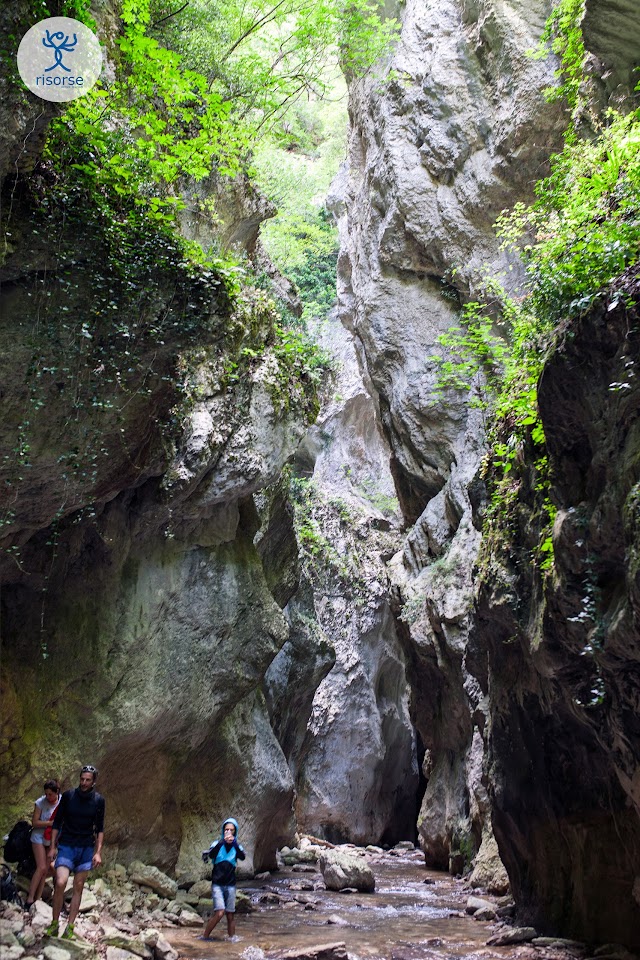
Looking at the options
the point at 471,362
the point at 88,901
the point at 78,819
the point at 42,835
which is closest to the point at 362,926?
the point at 88,901

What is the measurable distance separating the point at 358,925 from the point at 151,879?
3.11 meters

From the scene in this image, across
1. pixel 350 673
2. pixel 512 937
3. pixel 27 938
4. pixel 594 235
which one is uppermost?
pixel 594 235

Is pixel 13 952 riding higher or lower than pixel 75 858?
lower

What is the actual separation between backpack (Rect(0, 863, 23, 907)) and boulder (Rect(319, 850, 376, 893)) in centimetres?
901

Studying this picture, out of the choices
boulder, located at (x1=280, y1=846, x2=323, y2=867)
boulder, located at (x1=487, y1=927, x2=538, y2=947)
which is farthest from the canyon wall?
boulder, located at (x1=487, y1=927, x2=538, y2=947)

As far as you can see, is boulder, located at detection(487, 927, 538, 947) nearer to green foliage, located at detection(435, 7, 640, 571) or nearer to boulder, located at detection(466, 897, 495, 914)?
boulder, located at detection(466, 897, 495, 914)

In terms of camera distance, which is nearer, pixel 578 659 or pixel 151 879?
pixel 578 659

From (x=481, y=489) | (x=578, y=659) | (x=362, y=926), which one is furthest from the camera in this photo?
(x=481, y=489)

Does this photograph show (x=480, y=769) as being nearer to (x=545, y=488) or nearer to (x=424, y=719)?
(x=424, y=719)

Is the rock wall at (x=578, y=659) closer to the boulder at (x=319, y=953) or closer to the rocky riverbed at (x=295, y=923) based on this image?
the rocky riverbed at (x=295, y=923)

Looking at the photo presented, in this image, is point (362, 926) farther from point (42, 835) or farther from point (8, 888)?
point (8, 888)

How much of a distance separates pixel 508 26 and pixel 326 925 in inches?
682

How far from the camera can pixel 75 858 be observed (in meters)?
6.99

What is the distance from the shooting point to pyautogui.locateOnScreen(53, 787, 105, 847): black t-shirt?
7.01 metres
